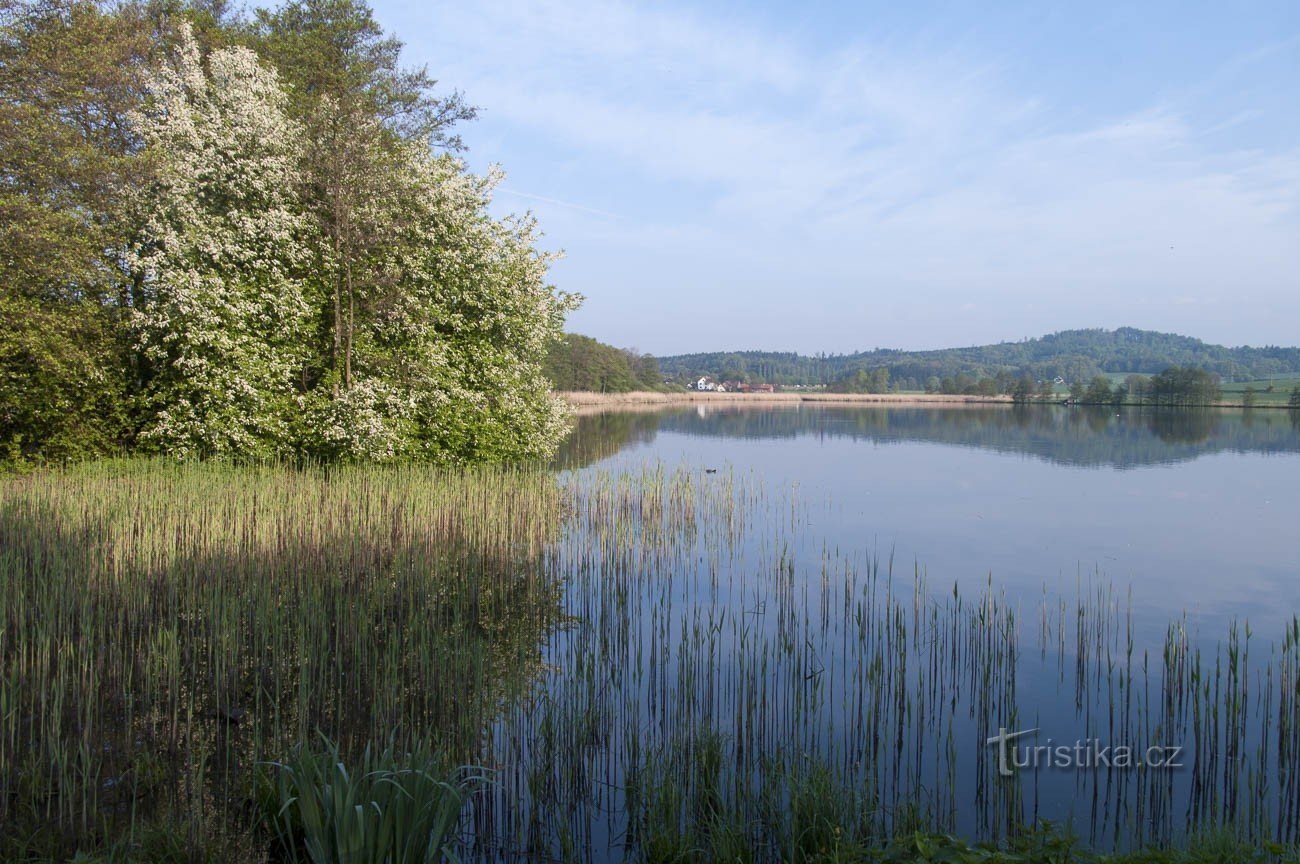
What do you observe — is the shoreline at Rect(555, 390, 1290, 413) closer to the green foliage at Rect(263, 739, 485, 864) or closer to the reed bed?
the reed bed

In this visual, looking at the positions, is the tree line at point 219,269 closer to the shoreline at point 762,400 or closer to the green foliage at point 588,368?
the green foliage at point 588,368

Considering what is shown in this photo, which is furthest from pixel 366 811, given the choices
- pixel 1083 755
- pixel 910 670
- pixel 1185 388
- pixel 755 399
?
pixel 755 399

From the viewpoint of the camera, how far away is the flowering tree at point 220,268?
1545cm

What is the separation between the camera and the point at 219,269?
16219 millimetres

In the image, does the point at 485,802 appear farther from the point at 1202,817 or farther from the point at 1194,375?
the point at 1194,375

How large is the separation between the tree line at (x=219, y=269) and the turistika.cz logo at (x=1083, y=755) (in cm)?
1373

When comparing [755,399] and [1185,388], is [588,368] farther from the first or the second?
[1185,388]

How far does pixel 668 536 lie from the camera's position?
14.9 meters

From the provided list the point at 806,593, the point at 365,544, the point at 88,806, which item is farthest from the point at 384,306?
the point at 88,806

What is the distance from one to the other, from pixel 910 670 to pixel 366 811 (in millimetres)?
6016

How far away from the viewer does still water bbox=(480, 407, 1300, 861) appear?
5.29 m

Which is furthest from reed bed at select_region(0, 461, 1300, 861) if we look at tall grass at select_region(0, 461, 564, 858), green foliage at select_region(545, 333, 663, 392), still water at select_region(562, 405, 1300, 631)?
green foliage at select_region(545, 333, 663, 392)

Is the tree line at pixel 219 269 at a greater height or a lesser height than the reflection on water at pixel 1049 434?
greater

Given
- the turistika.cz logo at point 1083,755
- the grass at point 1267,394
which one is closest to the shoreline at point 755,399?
the grass at point 1267,394
